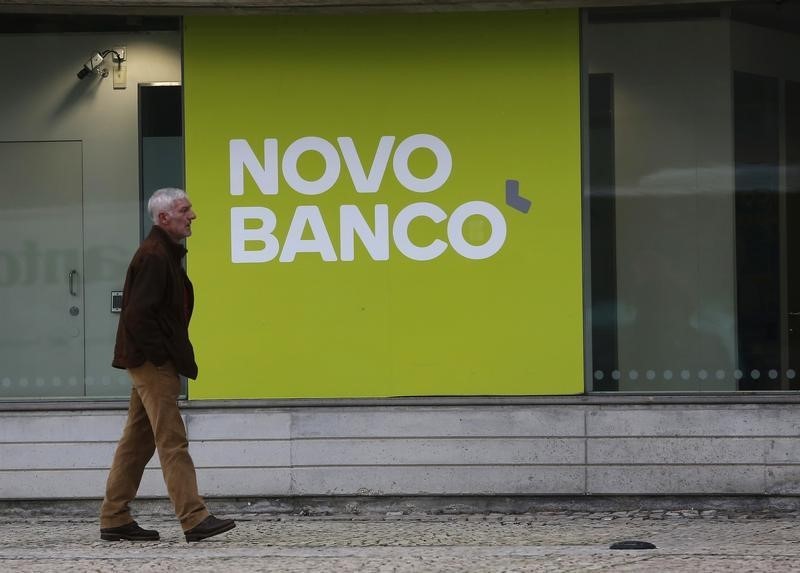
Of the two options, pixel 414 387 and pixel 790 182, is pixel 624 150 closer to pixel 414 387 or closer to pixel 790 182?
pixel 790 182

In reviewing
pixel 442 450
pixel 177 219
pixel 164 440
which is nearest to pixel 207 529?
pixel 164 440

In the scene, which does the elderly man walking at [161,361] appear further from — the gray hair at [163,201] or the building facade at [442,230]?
the building facade at [442,230]

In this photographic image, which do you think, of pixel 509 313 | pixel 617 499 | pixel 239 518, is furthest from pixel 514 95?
pixel 239 518

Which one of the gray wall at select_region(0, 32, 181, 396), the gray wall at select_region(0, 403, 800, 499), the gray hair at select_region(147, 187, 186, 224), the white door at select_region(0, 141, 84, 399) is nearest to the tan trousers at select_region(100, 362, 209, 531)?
the gray hair at select_region(147, 187, 186, 224)

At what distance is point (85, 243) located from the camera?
361 inches

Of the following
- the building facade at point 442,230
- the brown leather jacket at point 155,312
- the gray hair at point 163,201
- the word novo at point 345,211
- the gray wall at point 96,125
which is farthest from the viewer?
the gray wall at point 96,125

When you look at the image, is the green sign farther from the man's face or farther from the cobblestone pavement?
the man's face

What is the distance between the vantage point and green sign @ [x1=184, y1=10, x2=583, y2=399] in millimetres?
8883

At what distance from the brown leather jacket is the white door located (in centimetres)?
182

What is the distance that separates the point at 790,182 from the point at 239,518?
3.98 metres

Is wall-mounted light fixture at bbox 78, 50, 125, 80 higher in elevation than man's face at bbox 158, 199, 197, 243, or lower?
higher

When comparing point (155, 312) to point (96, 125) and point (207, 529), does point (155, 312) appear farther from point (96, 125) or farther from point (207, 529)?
point (96, 125)

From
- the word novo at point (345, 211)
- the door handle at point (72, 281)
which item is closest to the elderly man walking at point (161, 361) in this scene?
the word novo at point (345, 211)

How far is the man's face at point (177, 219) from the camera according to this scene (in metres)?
7.53
